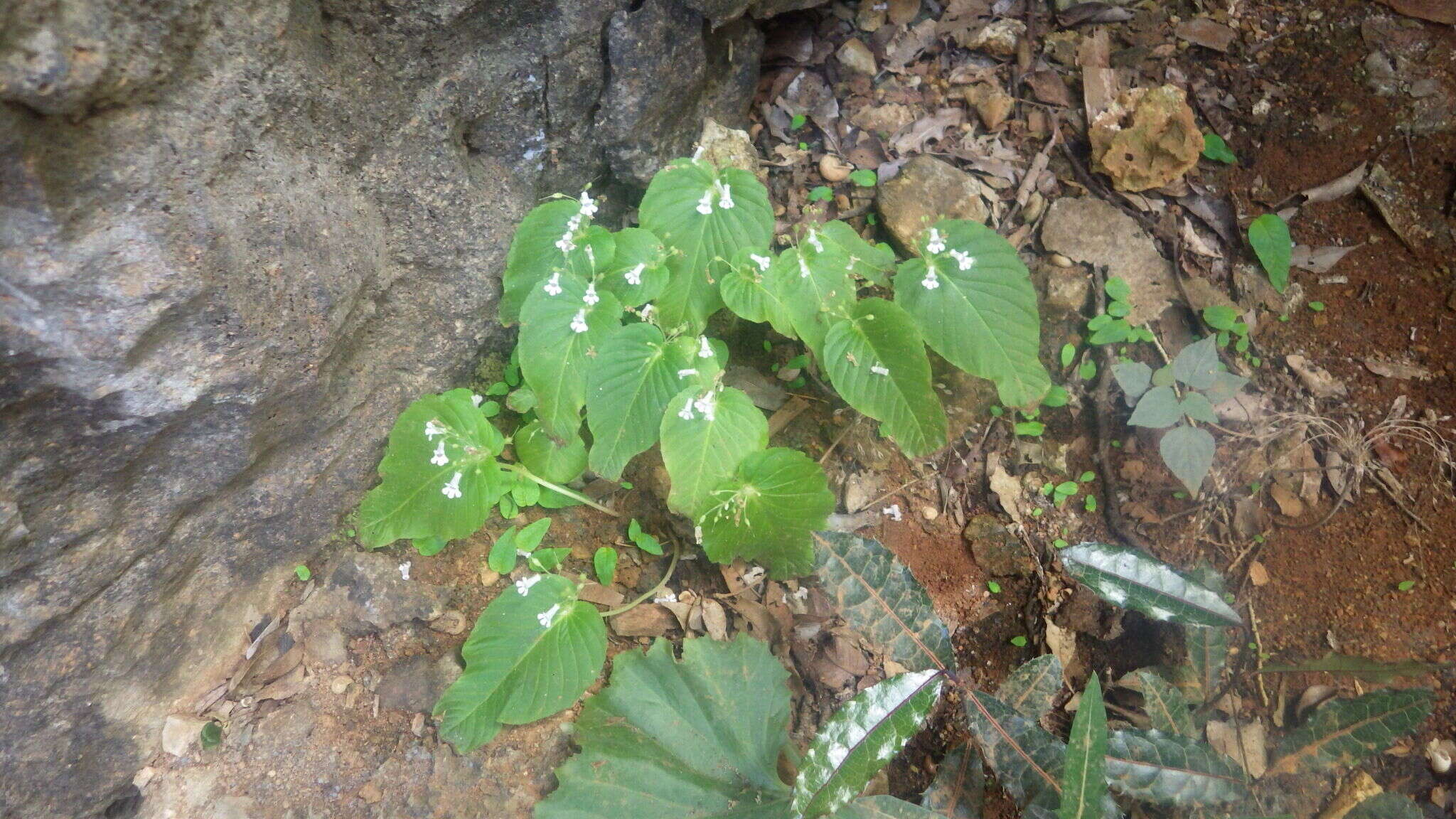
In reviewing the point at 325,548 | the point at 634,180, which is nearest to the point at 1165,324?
the point at 634,180

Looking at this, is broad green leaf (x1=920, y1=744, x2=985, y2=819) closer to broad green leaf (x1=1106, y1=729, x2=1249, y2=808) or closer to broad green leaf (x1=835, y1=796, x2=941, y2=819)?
broad green leaf (x1=835, y1=796, x2=941, y2=819)

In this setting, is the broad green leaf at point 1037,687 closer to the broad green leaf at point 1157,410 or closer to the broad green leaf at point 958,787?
the broad green leaf at point 958,787

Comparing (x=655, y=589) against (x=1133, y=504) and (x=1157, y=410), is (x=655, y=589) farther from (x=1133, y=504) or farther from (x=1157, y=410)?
(x=1157, y=410)

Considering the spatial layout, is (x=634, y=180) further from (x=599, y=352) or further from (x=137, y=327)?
(x=137, y=327)

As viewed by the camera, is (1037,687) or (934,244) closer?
(1037,687)

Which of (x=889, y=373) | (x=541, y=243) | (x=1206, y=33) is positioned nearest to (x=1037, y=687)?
(x=889, y=373)

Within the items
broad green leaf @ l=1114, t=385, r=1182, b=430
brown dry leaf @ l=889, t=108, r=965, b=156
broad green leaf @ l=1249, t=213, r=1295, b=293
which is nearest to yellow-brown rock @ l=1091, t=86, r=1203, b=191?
broad green leaf @ l=1249, t=213, r=1295, b=293
